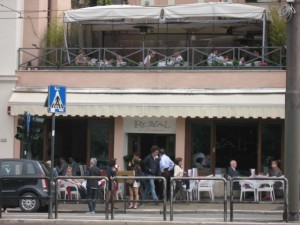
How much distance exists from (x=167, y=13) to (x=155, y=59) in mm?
2068

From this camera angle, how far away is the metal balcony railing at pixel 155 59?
2931cm

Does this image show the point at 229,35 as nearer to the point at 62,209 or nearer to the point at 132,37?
the point at 132,37

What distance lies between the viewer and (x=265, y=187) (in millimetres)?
21172

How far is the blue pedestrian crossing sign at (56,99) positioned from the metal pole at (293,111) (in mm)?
5771

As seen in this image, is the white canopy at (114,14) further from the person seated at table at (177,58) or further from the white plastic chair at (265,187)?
the white plastic chair at (265,187)

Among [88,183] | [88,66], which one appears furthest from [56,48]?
[88,183]

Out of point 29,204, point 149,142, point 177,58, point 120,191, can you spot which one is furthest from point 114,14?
point 120,191

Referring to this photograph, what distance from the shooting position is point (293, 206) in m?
18.4

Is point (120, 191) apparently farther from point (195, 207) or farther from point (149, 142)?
point (149, 142)

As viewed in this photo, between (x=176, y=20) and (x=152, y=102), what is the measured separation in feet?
12.3

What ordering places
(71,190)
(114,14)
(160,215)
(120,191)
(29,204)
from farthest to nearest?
1. (114,14)
2. (29,204)
3. (71,190)
4. (120,191)
5. (160,215)

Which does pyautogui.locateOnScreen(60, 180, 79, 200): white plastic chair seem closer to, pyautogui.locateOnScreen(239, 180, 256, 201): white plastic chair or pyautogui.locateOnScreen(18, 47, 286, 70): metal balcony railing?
pyautogui.locateOnScreen(239, 180, 256, 201): white plastic chair

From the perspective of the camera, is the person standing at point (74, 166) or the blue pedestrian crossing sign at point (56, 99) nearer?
the blue pedestrian crossing sign at point (56, 99)

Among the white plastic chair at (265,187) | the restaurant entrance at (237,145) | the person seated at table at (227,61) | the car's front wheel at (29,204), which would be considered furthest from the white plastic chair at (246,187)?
the person seated at table at (227,61)
